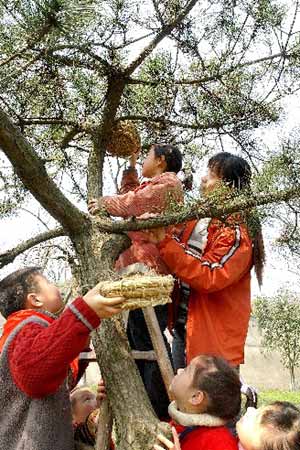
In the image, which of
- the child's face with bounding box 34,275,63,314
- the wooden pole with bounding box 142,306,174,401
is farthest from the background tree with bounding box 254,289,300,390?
the child's face with bounding box 34,275,63,314

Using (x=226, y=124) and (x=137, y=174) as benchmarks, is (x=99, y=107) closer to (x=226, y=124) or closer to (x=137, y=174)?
(x=137, y=174)

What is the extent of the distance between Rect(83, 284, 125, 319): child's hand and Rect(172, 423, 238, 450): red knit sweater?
1.31 ft

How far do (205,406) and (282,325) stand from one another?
11.5 metres

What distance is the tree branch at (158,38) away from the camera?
2.27m

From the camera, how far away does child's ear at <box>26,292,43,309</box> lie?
1.77 m

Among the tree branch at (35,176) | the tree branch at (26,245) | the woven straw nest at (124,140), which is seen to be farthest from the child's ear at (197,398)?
the woven straw nest at (124,140)

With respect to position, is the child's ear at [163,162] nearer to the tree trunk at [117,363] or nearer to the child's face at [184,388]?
the tree trunk at [117,363]

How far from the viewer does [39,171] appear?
5.78ft

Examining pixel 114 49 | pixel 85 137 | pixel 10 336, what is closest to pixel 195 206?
pixel 10 336

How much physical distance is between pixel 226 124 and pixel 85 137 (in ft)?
2.27

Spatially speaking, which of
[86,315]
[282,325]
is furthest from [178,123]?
[282,325]

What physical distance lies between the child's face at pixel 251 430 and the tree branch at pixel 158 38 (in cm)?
133

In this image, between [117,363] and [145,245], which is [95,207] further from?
[117,363]

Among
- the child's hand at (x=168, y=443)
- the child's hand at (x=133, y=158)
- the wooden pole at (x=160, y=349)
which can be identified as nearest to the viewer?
the child's hand at (x=168, y=443)
